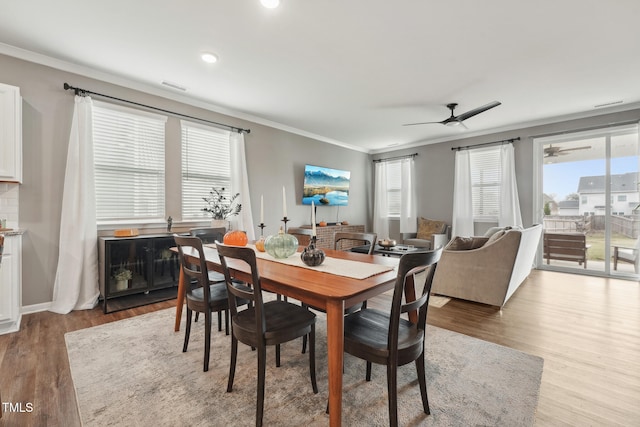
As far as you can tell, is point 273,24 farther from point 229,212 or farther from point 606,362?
point 606,362

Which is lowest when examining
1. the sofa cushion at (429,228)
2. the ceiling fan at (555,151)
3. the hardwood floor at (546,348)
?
the hardwood floor at (546,348)

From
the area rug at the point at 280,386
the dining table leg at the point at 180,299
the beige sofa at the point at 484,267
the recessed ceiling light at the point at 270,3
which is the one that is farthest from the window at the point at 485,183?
the dining table leg at the point at 180,299

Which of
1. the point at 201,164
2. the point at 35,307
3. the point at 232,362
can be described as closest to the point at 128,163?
the point at 201,164

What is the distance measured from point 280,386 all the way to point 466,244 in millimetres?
2620

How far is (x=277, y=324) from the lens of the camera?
1.55m

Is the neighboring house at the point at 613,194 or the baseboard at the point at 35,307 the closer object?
the baseboard at the point at 35,307

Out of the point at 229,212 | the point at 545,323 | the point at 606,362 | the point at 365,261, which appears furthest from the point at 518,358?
the point at 229,212

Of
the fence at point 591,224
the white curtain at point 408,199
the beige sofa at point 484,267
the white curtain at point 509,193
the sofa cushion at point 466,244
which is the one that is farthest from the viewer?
the white curtain at point 408,199

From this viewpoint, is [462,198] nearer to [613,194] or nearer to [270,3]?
[613,194]

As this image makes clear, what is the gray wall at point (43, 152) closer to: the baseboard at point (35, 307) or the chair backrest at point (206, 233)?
the baseboard at point (35, 307)

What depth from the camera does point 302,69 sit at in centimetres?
318

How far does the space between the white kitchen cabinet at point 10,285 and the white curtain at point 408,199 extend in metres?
6.16

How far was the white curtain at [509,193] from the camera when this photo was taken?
16.9 feet

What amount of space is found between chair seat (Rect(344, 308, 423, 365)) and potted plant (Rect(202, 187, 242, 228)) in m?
2.98
